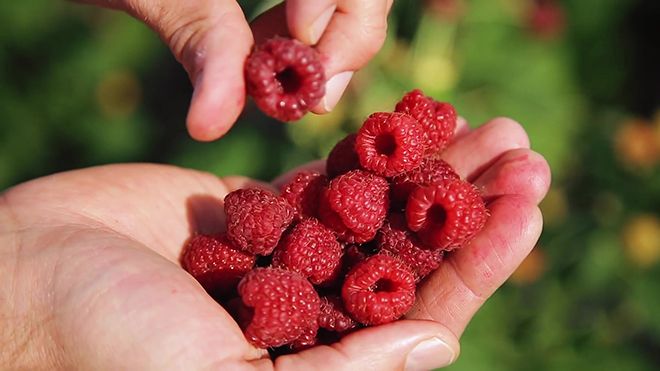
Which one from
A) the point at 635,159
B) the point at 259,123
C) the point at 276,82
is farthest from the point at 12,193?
the point at 635,159

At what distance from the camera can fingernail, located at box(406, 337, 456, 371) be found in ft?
6.27

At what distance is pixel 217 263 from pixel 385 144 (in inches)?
24.0

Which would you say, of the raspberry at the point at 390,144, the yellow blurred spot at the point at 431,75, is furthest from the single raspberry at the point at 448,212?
the yellow blurred spot at the point at 431,75

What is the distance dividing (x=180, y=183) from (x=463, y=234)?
102 cm

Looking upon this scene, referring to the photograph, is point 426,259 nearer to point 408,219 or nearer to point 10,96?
point 408,219

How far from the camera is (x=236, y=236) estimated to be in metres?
2.25

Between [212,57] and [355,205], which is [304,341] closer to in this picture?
[355,205]

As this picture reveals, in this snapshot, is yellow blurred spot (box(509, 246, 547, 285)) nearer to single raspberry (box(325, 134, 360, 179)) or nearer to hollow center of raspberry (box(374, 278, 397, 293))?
single raspberry (box(325, 134, 360, 179))

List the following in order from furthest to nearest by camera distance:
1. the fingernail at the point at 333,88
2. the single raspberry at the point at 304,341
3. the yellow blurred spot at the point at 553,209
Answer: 1. the yellow blurred spot at the point at 553,209
2. the single raspberry at the point at 304,341
3. the fingernail at the point at 333,88

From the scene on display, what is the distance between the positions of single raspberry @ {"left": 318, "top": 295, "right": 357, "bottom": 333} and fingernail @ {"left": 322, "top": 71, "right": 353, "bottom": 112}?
1.85 ft

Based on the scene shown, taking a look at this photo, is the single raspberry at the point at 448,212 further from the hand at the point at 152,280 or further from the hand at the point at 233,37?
the hand at the point at 233,37

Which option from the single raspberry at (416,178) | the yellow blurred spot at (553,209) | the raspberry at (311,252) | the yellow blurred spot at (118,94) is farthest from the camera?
the yellow blurred spot at (118,94)

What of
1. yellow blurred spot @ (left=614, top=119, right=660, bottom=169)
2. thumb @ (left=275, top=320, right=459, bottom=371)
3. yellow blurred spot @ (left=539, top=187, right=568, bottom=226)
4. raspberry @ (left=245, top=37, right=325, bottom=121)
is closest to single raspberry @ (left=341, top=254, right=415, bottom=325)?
thumb @ (left=275, top=320, right=459, bottom=371)

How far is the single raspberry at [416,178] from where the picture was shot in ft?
7.66
